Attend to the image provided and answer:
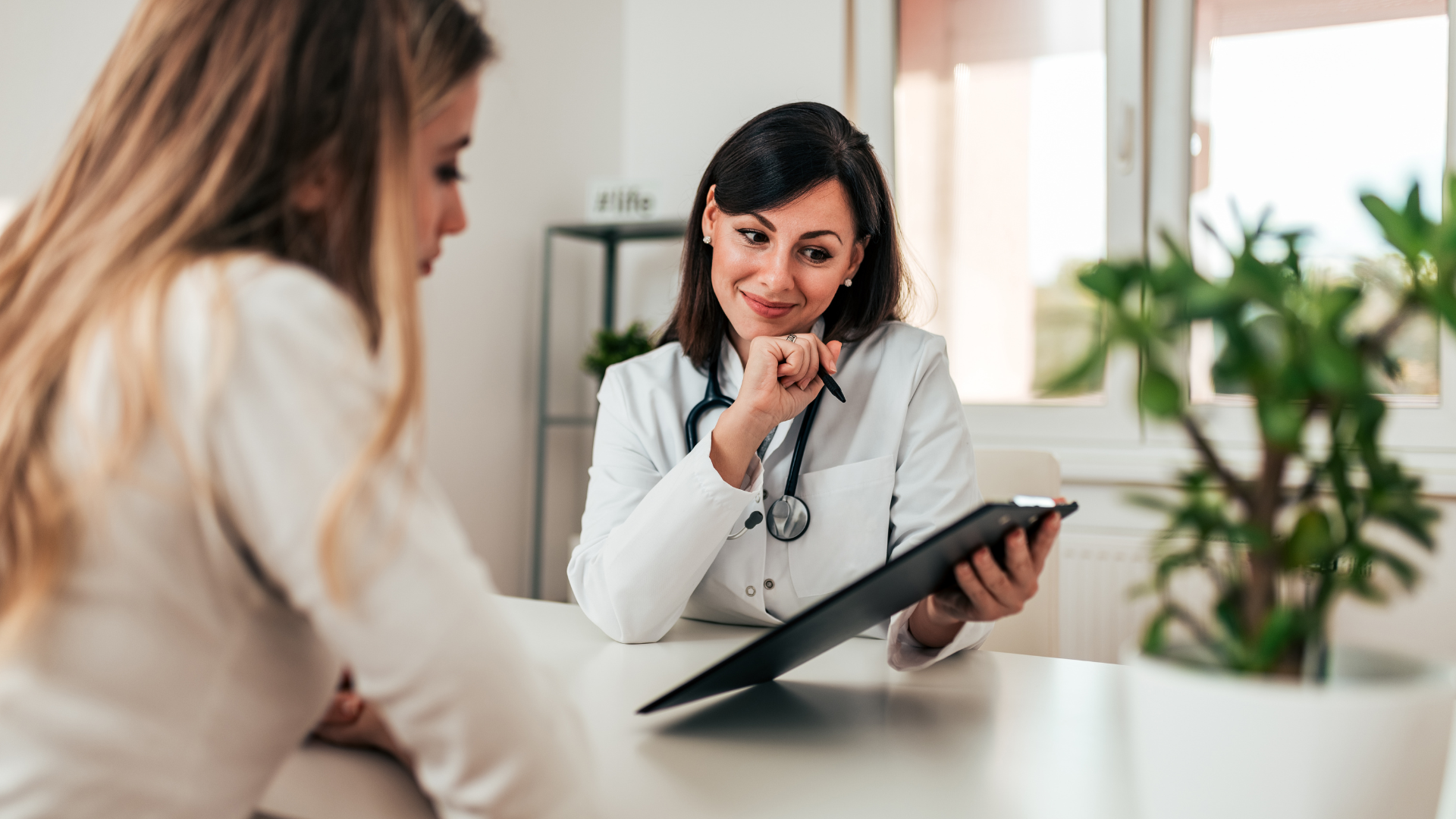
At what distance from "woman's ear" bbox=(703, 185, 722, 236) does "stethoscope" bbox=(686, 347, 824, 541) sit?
0.24 meters

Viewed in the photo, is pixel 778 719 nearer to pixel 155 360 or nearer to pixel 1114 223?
pixel 155 360

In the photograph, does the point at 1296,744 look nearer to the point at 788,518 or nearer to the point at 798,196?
the point at 788,518

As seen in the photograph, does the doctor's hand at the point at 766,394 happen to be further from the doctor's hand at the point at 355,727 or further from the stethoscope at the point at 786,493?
the doctor's hand at the point at 355,727

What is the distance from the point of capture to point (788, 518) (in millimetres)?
1263

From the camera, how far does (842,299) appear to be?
1.47 m

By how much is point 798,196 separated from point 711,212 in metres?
0.16

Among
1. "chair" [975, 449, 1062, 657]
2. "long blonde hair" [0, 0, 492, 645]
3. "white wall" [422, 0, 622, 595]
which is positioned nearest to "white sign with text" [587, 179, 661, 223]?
"white wall" [422, 0, 622, 595]

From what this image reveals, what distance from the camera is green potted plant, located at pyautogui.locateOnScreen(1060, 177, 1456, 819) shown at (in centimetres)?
42

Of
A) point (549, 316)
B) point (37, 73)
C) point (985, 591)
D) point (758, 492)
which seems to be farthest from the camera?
point (549, 316)

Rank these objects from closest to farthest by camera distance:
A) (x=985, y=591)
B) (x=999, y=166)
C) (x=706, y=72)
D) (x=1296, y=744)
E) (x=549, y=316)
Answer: (x=1296, y=744) < (x=985, y=591) < (x=999, y=166) < (x=549, y=316) < (x=706, y=72)

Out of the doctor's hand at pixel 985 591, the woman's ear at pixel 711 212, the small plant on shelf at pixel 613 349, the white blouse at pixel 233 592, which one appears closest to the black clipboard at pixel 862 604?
the doctor's hand at pixel 985 591

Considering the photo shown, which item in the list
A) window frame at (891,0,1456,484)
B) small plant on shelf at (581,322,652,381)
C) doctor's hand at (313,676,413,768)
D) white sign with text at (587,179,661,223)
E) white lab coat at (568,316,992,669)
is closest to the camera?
doctor's hand at (313,676,413,768)

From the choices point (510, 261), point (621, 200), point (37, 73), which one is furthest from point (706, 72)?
point (37, 73)

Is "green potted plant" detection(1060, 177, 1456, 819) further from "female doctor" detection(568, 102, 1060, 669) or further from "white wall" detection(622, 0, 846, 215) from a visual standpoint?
"white wall" detection(622, 0, 846, 215)
